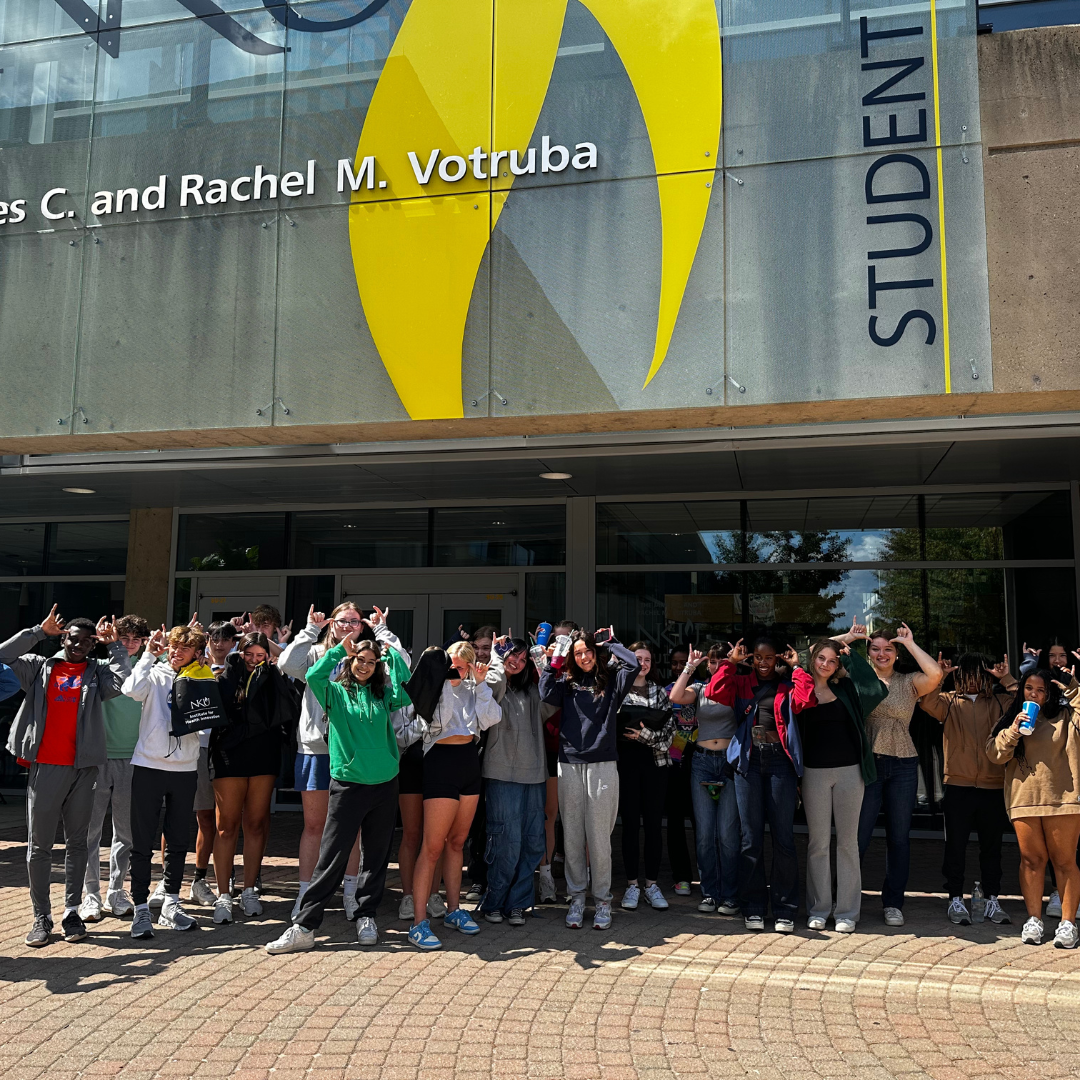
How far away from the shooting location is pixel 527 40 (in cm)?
831

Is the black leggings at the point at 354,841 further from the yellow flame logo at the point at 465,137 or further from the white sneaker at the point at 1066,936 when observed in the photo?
the white sneaker at the point at 1066,936

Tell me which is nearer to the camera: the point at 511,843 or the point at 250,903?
the point at 511,843

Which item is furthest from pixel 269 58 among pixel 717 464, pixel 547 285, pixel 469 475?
pixel 717 464

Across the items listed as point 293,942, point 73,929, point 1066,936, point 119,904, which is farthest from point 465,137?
point 1066,936

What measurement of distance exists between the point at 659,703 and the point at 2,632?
389 inches

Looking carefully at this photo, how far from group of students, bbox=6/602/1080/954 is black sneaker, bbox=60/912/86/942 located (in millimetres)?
12

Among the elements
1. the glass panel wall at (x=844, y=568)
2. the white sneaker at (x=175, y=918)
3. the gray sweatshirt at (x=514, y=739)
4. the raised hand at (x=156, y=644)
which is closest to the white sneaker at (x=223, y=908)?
the white sneaker at (x=175, y=918)

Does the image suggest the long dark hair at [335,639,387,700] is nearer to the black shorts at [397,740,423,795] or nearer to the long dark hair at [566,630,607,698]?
the black shorts at [397,740,423,795]

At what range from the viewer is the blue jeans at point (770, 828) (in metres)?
6.71

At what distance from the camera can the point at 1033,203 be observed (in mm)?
7305

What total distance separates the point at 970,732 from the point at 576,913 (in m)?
3.04

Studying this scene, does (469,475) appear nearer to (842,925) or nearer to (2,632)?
(842,925)

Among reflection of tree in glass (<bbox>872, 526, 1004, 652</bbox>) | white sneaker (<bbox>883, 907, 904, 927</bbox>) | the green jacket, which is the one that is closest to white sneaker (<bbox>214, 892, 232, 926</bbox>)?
the green jacket

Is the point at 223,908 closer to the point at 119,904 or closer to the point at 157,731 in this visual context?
the point at 119,904
